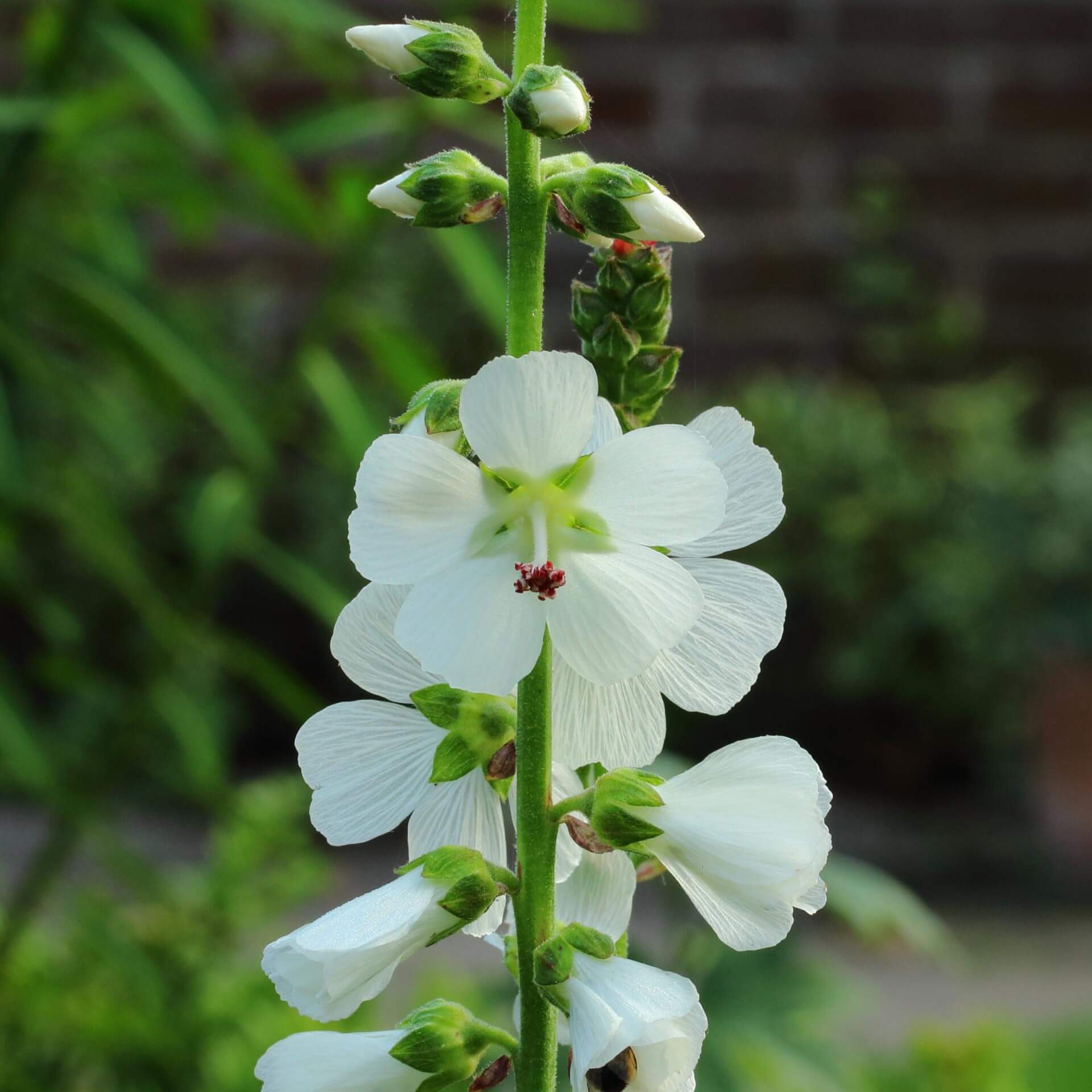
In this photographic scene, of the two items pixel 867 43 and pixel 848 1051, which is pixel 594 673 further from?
pixel 867 43

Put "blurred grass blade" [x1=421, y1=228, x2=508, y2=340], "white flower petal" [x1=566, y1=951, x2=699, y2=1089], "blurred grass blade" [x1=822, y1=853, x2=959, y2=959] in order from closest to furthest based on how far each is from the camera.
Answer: "white flower petal" [x1=566, y1=951, x2=699, y2=1089] → "blurred grass blade" [x1=822, y1=853, x2=959, y2=959] → "blurred grass blade" [x1=421, y1=228, x2=508, y2=340]

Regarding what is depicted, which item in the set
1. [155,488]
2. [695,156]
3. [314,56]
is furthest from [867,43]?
[314,56]

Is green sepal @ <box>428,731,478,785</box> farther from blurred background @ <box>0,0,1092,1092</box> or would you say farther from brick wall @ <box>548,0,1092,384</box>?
brick wall @ <box>548,0,1092,384</box>

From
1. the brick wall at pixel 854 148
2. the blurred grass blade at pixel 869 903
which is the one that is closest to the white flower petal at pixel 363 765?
the blurred grass blade at pixel 869 903

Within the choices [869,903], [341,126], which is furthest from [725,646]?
[341,126]

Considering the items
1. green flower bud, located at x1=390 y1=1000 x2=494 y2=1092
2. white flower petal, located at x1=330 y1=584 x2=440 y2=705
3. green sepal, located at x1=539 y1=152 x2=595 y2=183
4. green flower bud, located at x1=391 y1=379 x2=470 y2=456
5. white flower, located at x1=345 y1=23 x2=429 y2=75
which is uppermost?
white flower, located at x1=345 y1=23 x2=429 y2=75

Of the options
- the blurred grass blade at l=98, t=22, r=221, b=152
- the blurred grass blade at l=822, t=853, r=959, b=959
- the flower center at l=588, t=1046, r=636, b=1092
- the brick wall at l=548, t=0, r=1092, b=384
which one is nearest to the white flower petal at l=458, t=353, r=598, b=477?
the flower center at l=588, t=1046, r=636, b=1092

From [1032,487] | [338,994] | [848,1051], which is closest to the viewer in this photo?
[338,994]

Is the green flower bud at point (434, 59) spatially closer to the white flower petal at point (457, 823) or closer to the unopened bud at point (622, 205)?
the unopened bud at point (622, 205)
